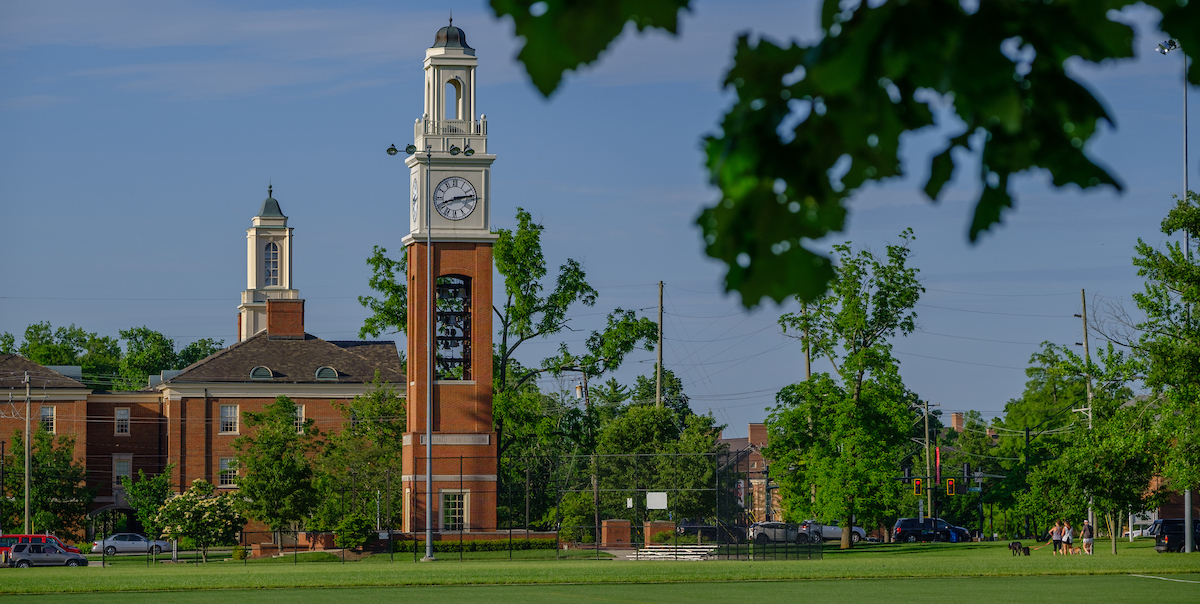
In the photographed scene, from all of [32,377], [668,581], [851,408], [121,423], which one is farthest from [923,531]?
[32,377]

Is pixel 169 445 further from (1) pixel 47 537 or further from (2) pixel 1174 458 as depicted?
(2) pixel 1174 458

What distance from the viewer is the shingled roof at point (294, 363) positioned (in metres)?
83.8

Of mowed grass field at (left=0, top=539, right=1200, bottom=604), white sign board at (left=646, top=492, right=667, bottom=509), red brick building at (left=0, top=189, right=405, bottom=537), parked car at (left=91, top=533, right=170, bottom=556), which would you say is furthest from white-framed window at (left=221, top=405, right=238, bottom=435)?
white sign board at (left=646, top=492, right=667, bottom=509)

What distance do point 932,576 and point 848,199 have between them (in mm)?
33944

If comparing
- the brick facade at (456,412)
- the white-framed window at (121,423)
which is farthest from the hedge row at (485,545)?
the white-framed window at (121,423)

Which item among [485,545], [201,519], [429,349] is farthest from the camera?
[429,349]

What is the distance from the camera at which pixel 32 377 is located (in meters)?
82.6

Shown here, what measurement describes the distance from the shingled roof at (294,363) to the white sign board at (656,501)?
34.3 metres

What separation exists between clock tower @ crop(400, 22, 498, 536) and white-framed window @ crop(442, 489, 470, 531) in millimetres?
42

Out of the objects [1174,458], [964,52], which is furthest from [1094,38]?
[1174,458]

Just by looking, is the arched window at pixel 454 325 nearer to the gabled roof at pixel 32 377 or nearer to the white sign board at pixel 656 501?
the white sign board at pixel 656 501

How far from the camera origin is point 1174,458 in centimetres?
3828

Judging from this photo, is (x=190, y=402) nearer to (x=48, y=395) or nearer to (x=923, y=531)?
(x=48, y=395)

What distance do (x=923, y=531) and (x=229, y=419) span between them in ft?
135
